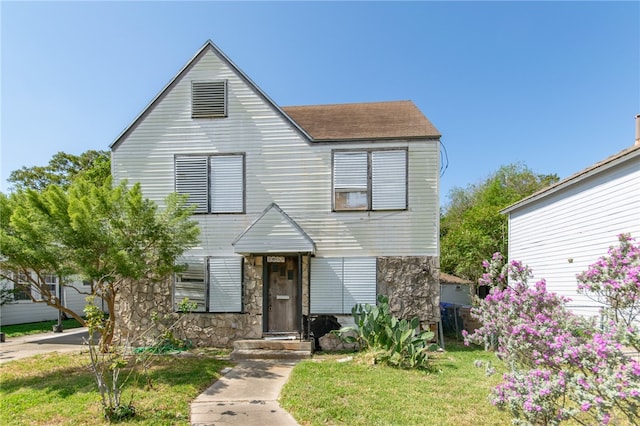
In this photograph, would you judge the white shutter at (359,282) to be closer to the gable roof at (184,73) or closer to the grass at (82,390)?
the grass at (82,390)

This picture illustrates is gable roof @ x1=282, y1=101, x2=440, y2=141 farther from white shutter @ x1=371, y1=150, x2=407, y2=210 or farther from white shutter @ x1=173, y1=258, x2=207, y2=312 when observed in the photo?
white shutter @ x1=173, y1=258, x2=207, y2=312

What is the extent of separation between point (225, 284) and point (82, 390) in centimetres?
431

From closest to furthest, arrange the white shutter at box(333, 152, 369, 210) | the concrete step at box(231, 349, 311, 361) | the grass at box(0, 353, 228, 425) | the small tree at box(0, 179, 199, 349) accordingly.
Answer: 1. the grass at box(0, 353, 228, 425)
2. the small tree at box(0, 179, 199, 349)
3. the concrete step at box(231, 349, 311, 361)
4. the white shutter at box(333, 152, 369, 210)

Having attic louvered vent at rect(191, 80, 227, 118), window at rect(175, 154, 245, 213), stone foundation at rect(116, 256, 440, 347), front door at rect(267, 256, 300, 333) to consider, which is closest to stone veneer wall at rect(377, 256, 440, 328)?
stone foundation at rect(116, 256, 440, 347)

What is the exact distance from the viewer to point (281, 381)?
22.1 feet

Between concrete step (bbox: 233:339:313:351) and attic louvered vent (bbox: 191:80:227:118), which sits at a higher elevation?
attic louvered vent (bbox: 191:80:227:118)

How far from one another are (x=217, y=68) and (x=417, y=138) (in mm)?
6398

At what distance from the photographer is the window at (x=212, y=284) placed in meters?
9.92

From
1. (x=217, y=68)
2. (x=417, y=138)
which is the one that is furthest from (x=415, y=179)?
(x=217, y=68)

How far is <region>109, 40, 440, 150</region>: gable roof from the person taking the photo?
32.6 ft

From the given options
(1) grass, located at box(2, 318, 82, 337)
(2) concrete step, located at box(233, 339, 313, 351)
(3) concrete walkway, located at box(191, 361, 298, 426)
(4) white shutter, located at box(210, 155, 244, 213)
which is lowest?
(1) grass, located at box(2, 318, 82, 337)

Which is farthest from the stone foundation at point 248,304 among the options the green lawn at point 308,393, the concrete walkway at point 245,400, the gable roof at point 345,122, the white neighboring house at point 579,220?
the white neighboring house at point 579,220

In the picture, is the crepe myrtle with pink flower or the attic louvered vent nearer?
the crepe myrtle with pink flower

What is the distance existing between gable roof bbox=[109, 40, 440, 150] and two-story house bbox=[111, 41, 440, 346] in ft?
0.14
